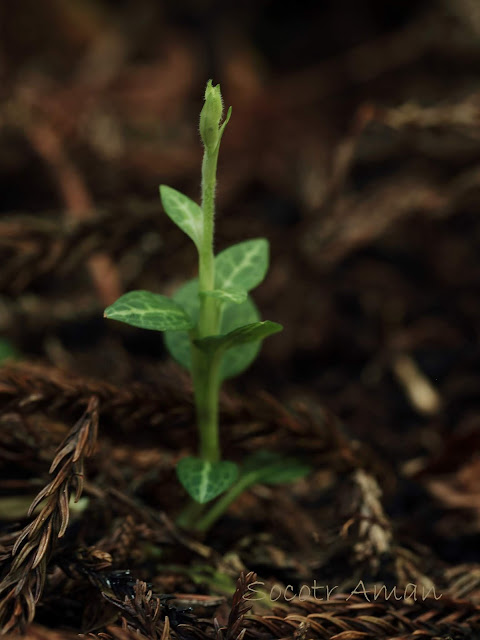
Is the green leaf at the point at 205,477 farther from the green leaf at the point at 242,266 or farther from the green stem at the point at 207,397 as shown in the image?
the green leaf at the point at 242,266

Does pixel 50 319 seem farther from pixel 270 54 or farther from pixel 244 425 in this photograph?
pixel 270 54

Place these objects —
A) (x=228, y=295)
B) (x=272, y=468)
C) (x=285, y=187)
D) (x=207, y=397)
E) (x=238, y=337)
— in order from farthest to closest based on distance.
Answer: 1. (x=285, y=187)
2. (x=272, y=468)
3. (x=207, y=397)
4. (x=238, y=337)
5. (x=228, y=295)

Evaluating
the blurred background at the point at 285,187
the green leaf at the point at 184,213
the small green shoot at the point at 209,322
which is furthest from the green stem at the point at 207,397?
the blurred background at the point at 285,187

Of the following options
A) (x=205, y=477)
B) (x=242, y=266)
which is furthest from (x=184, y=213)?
(x=205, y=477)

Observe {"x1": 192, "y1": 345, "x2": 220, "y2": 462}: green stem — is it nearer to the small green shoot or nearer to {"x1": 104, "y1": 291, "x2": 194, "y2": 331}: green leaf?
the small green shoot

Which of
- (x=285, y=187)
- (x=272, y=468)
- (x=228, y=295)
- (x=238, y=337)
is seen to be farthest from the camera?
(x=285, y=187)

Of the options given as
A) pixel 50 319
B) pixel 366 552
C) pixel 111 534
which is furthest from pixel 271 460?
pixel 50 319

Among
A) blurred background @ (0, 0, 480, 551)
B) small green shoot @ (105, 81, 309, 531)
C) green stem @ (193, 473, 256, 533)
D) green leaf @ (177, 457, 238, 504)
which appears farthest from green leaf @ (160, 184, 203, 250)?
blurred background @ (0, 0, 480, 551)

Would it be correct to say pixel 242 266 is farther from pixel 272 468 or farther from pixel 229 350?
pixel 272 468
